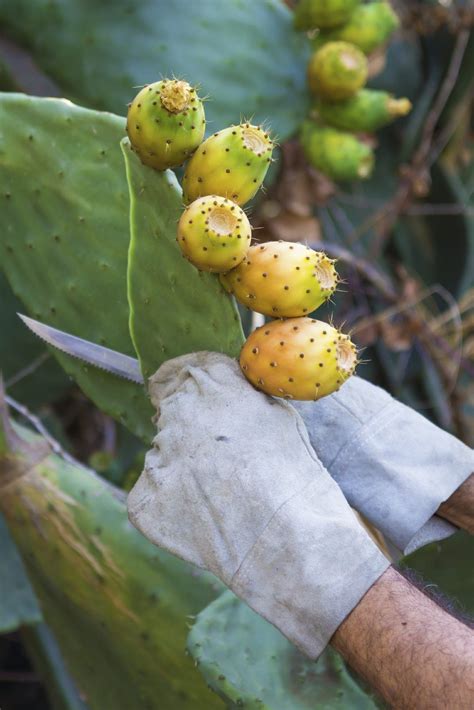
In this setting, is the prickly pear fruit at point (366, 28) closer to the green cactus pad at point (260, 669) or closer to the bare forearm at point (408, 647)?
the green cactus pad at point (260, 669)

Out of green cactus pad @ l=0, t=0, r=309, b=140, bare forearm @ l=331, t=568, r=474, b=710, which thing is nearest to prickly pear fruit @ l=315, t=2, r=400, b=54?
green cactus pad @ l=0, t=0, r=309, b=140

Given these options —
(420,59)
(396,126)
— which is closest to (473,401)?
(396,126)

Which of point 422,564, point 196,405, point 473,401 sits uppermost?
point 196,405

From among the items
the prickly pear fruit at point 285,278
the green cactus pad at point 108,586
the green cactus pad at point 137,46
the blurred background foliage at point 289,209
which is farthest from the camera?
the green cactus pad at point 137,46

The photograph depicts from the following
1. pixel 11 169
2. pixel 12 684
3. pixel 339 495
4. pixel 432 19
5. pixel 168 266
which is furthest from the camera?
pixel 432 19

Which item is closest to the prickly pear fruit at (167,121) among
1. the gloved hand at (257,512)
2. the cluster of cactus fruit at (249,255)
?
the cluster of cactus fruit at (249,255)

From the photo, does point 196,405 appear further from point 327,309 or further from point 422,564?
point 327,309

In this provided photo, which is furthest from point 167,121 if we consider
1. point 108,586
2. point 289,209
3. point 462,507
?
point 289,209
